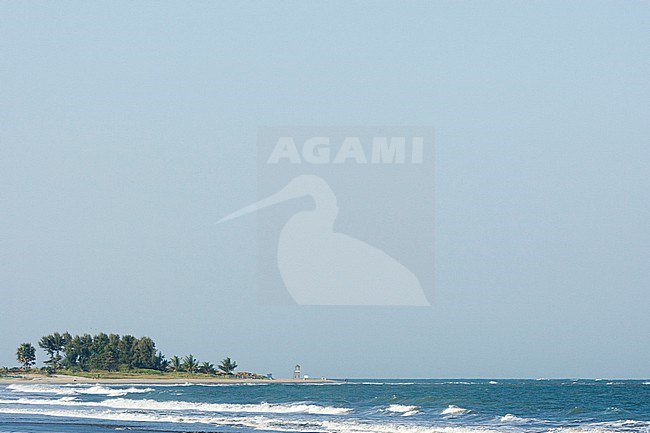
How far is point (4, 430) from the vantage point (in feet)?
114

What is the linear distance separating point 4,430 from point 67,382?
7184 centimetres

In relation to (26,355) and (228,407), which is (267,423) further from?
(26,355)

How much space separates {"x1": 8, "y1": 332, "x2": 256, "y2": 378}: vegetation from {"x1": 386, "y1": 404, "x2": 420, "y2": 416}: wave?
76.2m

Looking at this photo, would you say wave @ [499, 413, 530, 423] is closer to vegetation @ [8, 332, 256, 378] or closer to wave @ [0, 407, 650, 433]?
wave @ [0, 407, 650, 433]

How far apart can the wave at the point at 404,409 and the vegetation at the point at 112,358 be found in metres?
76.2

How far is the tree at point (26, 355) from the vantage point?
12900cm

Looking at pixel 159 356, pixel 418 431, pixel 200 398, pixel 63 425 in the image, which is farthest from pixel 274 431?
pixel 159 356

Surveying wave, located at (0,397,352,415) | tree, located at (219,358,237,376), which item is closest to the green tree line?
tree, located at (219,358,237,376)

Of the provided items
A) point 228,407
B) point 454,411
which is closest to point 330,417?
point 454,411

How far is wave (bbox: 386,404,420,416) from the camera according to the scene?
4531cm

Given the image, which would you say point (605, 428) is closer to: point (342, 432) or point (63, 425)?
point (342, 432)

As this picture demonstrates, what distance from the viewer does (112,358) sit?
124 m

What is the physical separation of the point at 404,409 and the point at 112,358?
274 ft

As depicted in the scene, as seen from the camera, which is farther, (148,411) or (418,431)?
(148,411)
